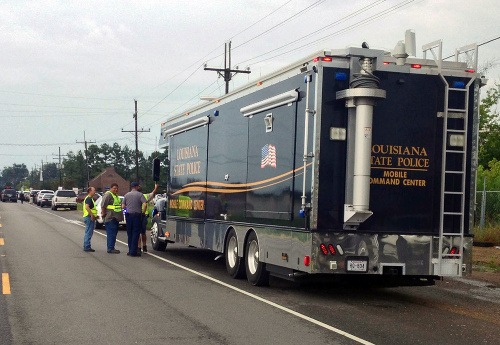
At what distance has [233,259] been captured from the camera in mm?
14453

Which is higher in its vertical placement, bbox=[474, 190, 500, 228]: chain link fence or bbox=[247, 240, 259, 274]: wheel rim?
bbox=[474, 190, 500, 228]: chain link fence

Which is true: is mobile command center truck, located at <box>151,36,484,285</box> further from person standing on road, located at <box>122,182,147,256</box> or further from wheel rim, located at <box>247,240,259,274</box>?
person standing on road, located at <box>122,182,147,256</box>

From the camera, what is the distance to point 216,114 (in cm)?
1580

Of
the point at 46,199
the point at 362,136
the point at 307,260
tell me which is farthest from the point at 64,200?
the point at 362,136

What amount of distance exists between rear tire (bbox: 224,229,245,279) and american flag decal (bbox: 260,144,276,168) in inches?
72.0

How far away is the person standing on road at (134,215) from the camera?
61.9 ft

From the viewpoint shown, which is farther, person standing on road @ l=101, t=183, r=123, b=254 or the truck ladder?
person standing on road @ l=101, t=183, r=123, b=254

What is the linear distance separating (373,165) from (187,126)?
24.8ft

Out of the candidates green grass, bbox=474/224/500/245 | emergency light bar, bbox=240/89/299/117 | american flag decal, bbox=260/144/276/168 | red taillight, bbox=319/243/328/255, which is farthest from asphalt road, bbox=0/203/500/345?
green grass, bbox=474/224/500/245

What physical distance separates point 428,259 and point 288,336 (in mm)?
3548

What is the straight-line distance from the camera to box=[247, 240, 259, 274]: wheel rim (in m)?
13.3

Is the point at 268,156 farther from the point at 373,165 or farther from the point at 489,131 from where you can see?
the point at 489,131

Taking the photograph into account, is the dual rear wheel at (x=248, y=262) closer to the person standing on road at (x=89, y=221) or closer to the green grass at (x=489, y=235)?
the person standing on road at (x=89, y=221)

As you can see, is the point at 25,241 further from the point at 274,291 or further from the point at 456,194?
the point at 456,194
